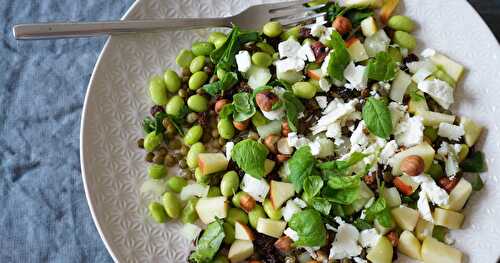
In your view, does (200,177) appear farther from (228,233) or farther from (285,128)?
(285,128)

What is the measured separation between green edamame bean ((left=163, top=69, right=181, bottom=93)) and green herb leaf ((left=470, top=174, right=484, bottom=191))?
3.45ft

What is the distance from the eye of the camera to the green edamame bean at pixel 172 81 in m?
2.07

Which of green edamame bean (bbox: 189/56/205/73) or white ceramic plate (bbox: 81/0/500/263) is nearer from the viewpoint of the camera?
white ceramic plate (bbox: 81/0/500/263)

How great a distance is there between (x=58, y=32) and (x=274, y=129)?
797 mm

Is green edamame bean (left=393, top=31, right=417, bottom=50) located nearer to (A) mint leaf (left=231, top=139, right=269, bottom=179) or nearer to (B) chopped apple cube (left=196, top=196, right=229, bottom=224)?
(A) mint leaf (left=231, top=139, right=269, bottom=179)

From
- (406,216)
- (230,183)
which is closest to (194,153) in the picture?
(230,183)

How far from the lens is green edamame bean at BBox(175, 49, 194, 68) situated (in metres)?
2.11

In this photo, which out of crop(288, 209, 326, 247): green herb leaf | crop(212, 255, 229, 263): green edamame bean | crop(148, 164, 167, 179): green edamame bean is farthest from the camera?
crop(148, 164, 167, 179): green edamame bean

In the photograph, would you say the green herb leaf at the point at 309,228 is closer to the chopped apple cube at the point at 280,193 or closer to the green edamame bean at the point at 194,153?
the chopped apple cube at the point at 280,193

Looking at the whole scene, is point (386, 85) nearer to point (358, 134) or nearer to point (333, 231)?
point (358, 134)

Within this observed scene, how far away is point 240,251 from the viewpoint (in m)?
1.90

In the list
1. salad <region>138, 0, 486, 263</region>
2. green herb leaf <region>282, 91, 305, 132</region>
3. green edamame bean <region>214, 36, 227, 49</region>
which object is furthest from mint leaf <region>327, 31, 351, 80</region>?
green edamame bean <region>214, 36, 227, 49</region>

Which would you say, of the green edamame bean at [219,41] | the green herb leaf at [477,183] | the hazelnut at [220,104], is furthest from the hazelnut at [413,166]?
the green edamame bean at [219,41]

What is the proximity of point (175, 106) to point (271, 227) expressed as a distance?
538 millimetres
